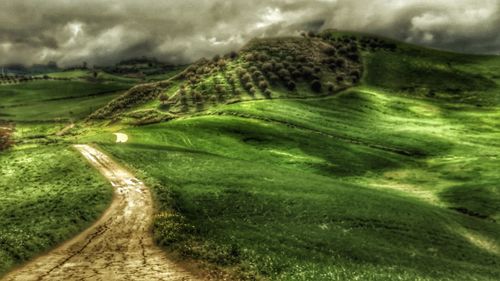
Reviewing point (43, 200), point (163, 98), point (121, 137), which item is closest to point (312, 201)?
point (43, 200)

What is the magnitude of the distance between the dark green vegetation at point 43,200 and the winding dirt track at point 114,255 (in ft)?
4.27

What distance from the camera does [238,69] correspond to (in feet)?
490

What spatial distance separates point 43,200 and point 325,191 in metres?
32.6

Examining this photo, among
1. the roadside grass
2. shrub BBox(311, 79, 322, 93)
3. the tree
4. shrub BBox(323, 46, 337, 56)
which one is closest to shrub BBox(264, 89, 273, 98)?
shrub BBox(311, 79, 322, 93)

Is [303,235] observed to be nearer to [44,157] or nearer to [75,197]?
[75,197]

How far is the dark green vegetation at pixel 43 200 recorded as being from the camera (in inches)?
1219

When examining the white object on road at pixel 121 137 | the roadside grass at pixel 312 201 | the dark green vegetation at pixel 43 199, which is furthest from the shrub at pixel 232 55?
the dark green vegetation at pixel 43 199

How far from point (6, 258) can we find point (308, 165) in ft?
193

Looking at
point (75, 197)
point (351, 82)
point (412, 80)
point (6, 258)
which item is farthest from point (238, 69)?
point (6, 258)

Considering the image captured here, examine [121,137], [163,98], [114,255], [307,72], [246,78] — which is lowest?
[114,255]

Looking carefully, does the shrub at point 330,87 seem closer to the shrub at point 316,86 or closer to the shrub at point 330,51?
the shrub at point 316,86

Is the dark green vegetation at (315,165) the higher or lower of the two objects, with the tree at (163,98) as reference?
lower

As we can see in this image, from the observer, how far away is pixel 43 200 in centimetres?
4069

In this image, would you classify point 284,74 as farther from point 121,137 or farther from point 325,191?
point 325,191
